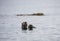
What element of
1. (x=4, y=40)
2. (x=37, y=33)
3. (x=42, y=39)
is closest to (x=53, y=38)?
(x=42, y=39)

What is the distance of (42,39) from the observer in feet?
45.3

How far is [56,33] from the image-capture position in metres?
15.5

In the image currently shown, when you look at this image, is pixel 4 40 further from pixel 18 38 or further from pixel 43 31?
pixel 43 31

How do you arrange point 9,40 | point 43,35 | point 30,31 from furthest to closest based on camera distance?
1. point 30,31
2. point 43,35
3. point 9,40

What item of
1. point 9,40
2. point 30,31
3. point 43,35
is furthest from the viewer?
point 30,31

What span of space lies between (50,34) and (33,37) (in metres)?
1.44

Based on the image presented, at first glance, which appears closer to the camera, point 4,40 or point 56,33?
point 4,40

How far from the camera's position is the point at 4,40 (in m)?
13.6

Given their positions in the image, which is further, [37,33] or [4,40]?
[37,33]

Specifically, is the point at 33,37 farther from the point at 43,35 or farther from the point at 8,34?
the point at 8,34

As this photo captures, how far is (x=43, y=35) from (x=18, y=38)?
1.92 meters

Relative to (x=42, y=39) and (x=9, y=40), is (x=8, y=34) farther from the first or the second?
(x=42, y=39)

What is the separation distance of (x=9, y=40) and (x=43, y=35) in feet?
8.69

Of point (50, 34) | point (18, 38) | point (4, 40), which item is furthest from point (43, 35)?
point (4, 40)
